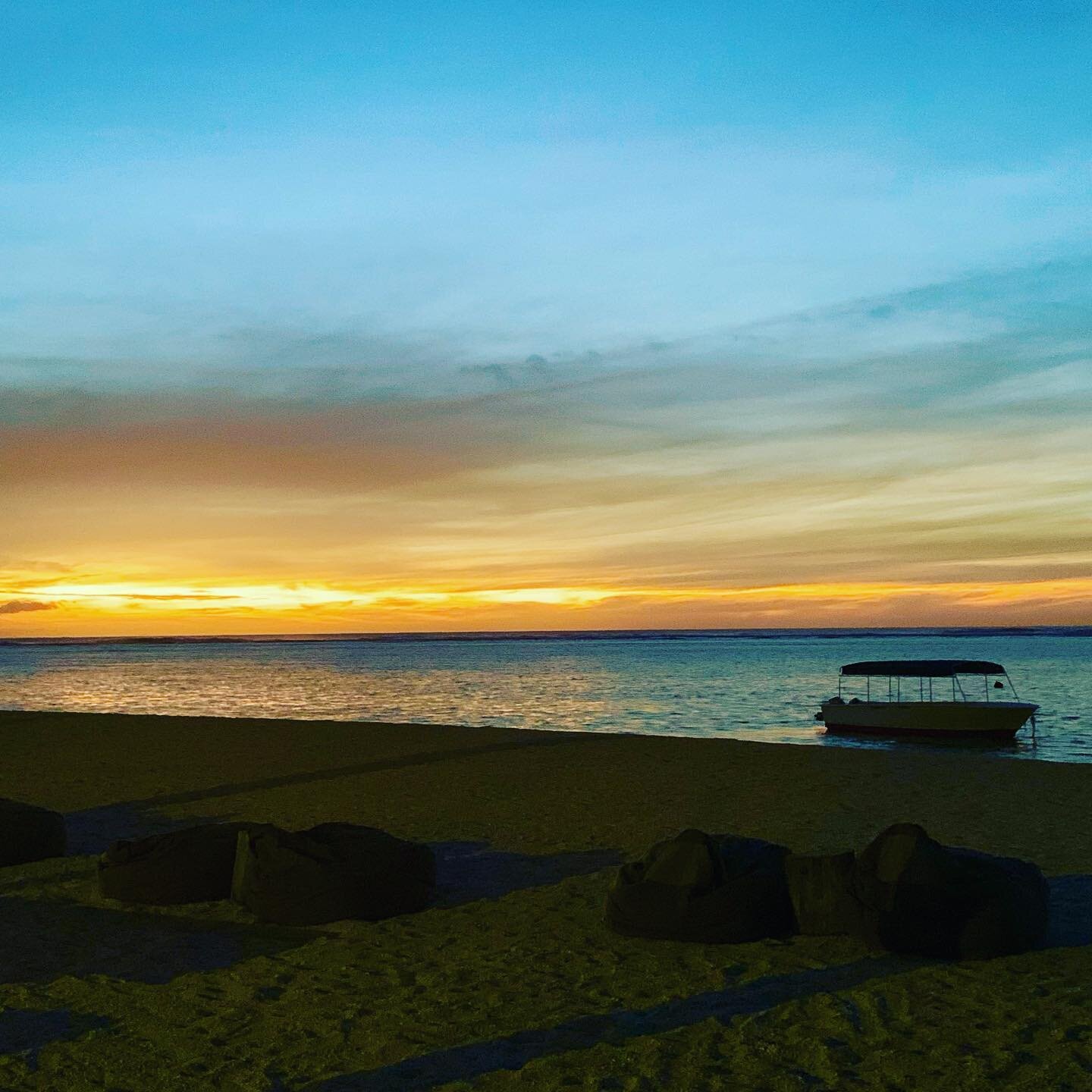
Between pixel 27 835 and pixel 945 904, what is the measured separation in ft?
32.7

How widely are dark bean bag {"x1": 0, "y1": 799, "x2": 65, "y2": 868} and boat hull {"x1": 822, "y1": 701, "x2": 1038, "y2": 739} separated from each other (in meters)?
31.8

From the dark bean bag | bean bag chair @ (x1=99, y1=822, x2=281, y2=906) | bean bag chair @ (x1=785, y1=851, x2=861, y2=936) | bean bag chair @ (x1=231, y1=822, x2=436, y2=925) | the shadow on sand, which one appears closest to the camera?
the shadow on sand

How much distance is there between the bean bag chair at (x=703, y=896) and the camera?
8727 mm

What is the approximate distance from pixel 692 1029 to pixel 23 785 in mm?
16644

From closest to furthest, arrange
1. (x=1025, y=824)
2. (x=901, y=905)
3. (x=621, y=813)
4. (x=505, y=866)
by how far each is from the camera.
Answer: (x=901, y=905) < (x=505, y=866) < (x=1025, y=824) < (x=621, y=813)

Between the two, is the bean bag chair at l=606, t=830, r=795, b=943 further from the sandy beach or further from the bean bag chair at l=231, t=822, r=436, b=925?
the bean bag chair at l=231, t=822, r=436, b=925

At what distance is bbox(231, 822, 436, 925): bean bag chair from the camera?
9523 millimetres

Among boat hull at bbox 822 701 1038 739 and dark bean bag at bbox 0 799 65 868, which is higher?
dark bean bag at bbox 0 799 65 868

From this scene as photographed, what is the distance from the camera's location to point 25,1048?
21.6 feet

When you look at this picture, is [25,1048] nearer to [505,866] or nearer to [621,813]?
[505,866]

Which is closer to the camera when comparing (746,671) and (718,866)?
(718,866)

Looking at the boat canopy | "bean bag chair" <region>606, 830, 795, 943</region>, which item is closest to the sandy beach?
"bean bag chair" <region>606, 830, 795, 943</region>

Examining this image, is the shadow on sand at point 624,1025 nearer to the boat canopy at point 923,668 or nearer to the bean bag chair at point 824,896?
the bean bag chair at point 824,896

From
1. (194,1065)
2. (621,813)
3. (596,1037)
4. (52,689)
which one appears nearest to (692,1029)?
(596,1037)
